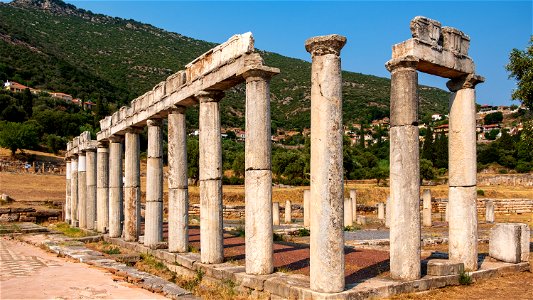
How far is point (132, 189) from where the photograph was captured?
65.5 ft

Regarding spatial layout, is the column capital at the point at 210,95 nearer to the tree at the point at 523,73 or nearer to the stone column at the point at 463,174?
the stone column at the point at 463,174

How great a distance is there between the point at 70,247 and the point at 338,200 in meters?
12.8

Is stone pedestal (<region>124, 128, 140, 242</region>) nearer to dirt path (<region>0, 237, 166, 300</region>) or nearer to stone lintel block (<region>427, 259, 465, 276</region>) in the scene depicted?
dirt path (<region>0, 237, 166, 300</region>)

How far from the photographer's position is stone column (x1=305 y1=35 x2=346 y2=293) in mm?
9383

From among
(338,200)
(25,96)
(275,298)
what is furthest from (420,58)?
(25,96)

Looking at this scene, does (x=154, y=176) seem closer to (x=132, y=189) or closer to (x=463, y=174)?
(x=132, y=189)

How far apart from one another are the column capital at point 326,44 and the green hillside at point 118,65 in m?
84.1

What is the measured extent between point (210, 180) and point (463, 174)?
6498 mm

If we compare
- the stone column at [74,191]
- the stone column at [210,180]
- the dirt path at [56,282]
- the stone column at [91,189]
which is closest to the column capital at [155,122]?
the stone column at [210,180]

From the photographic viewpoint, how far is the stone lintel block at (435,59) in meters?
11.2

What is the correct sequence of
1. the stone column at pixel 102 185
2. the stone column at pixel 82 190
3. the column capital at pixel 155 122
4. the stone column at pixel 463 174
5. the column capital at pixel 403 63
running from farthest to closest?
the stone column at pixel 82 190 < the stone column at pixel 102 185 < the column capital at pixel 155 122 < the stone column at pixel 463 174 < the column capital at pixel 403 63

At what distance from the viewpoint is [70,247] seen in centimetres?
1862

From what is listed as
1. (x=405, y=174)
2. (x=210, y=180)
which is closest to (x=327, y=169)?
(x=405, y=174)

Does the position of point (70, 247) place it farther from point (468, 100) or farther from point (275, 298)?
point (468, 100)
